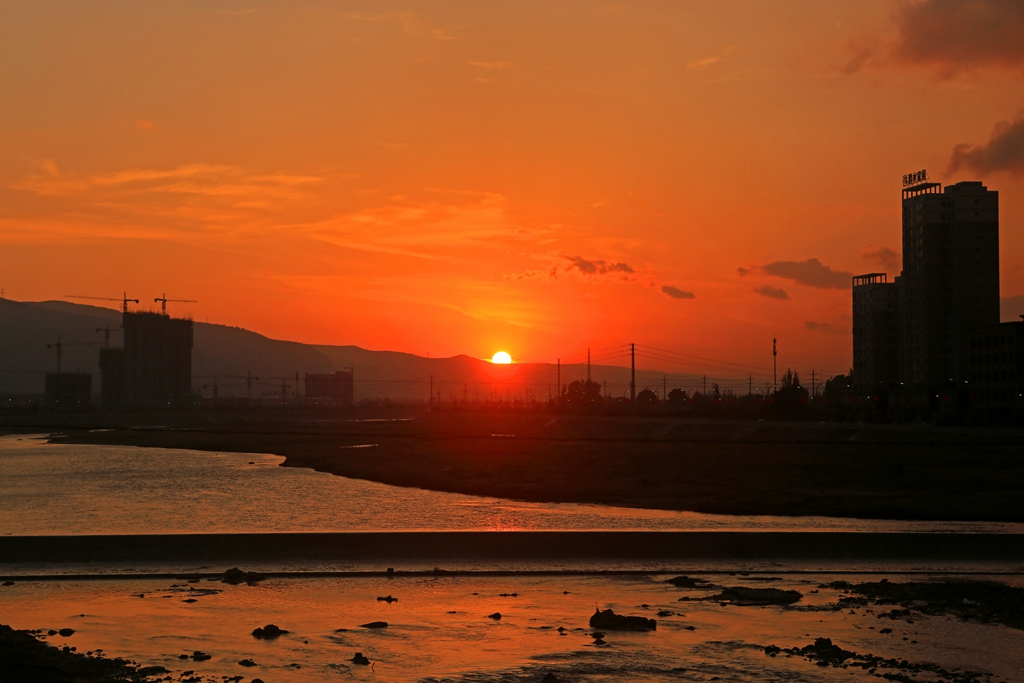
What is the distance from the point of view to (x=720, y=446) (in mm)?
99688

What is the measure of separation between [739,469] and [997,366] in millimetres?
102116

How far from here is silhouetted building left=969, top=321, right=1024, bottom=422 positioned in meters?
151

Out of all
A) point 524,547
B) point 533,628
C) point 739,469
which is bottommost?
point 739,469

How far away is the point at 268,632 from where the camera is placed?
2062 centimetres

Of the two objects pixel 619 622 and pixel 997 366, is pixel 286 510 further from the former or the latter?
pixel 997 366

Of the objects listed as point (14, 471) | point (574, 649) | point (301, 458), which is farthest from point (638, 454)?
point (574, 649)

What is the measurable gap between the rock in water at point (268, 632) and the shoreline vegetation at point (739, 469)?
102 ft

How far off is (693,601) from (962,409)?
427 feet

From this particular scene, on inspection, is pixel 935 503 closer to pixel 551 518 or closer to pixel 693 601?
pixel 551 518

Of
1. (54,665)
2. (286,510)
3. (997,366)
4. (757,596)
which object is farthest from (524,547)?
(997,366)

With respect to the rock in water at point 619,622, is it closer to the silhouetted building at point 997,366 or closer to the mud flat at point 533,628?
the mud flat at point 533,628

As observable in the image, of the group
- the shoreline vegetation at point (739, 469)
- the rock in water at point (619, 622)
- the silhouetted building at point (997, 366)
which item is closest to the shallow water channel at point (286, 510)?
the shoreline vegetation at point (739, 469)

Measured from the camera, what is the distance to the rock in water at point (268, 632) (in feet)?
67.3

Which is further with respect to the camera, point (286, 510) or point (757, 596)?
point (286, 510)
